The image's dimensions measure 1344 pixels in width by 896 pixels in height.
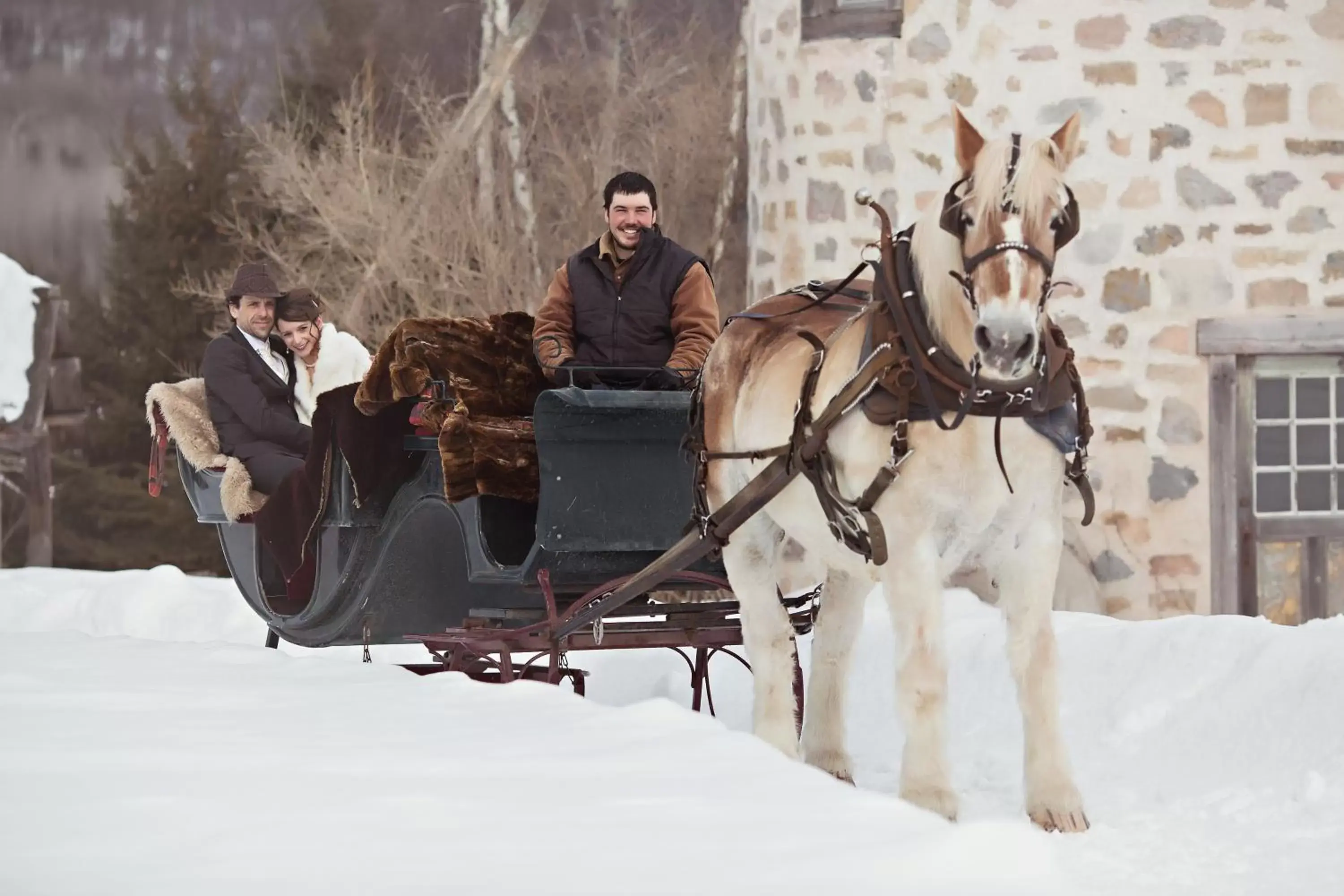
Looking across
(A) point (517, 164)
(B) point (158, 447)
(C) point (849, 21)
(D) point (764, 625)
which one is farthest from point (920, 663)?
(A) point (517, 164)

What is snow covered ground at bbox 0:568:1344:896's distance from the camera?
350cm

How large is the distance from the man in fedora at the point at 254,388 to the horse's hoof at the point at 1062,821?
3594mm

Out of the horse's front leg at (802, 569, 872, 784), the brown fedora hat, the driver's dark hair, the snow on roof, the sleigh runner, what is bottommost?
the horse's front leg at (802, 569, 872, 784)

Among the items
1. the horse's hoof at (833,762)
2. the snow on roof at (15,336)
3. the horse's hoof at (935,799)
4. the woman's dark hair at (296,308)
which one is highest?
the snow on roof at (15,336)

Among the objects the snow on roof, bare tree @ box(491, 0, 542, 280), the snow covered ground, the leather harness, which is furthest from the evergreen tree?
the leather harness

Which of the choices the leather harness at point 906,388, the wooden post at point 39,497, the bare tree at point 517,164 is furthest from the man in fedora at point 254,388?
the wooden post at point 39,497

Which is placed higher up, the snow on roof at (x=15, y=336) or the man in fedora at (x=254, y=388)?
the snow on roof at (x=15, y=336)

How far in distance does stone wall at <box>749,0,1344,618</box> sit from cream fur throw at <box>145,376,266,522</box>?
4.45 metres

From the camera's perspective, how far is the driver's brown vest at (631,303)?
6.34m

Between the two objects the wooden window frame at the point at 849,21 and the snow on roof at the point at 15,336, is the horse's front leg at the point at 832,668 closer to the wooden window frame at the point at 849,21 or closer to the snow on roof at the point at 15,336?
the wooden window frame at the point at 849,21

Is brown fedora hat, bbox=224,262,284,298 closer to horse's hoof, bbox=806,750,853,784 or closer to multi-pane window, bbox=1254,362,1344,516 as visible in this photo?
horse's hoof, bbox=806,750,853,784

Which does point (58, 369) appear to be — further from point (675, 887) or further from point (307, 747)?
point (675, 887)

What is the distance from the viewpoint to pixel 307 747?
4.56 meters

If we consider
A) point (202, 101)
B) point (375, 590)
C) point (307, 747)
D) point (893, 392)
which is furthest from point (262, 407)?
point (202, 101)
